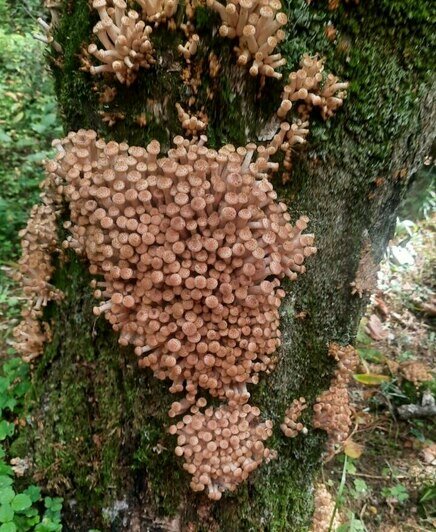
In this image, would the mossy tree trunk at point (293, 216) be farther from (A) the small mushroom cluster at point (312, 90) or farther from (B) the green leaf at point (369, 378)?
(B) the green leaf at point (369, 378)

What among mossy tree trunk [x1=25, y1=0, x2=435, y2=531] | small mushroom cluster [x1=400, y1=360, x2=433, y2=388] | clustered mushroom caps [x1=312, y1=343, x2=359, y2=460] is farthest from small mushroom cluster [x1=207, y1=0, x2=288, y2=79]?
small mushroom cluster [x1=400, y1=360, x2=433, y2=388]

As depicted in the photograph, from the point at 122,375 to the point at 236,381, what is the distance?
0.44 m

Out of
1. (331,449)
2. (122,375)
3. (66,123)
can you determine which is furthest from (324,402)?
(66,123)

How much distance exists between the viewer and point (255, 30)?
1562 millimetres

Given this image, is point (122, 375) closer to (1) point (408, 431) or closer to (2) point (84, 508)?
(2) point (84, 508)

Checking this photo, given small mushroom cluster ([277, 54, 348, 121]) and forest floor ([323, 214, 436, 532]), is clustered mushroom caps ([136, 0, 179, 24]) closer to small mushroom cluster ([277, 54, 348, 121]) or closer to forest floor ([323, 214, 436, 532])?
small mushroom cluster ([277, 54, 348, 121])

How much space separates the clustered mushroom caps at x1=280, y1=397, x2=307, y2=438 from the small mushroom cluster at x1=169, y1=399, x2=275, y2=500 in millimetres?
192

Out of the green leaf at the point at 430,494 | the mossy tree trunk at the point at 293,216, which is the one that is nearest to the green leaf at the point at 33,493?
the mossy tree trunk at the point at 293,216

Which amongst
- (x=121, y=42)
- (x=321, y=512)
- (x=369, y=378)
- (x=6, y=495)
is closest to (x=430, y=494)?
(x=369, y=378)

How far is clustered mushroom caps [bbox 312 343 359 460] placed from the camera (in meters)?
2.04

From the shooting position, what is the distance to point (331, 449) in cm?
217

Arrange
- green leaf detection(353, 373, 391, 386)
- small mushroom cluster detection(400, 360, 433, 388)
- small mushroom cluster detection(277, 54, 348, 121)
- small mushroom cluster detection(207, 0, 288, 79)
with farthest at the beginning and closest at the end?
small mushroom cluster detection(400, 360, 433, 388) → green leaf detection(353, 373, 391, 386) → small mushroom cluster detection(277, 54, 348, 121) → small mushroom cluster detection(207, 0, 288, 79)

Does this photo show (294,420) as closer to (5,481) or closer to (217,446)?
(217,446)

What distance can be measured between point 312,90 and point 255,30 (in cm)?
29
